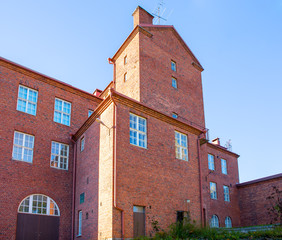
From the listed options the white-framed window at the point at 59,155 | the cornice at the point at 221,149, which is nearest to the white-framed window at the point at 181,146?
the white-framed window at the point at 59,155

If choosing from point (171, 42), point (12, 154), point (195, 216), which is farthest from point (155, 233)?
point (171, 42)

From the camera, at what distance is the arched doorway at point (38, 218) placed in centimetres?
1722

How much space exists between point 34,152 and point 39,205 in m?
3.08

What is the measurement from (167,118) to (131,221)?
21.8ft

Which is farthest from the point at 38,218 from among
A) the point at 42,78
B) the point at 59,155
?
the point at 42,78

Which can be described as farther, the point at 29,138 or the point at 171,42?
the point at 171,42

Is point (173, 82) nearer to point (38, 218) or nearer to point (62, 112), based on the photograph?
point (62, 112)

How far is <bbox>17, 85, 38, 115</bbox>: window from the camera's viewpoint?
19.4m

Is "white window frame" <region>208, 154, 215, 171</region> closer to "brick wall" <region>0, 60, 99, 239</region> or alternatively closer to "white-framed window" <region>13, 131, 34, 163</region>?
"brick wall" <region>0, 60, 99, 239</region>

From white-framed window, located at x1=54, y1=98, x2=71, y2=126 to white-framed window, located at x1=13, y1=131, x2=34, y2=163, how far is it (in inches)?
95.6

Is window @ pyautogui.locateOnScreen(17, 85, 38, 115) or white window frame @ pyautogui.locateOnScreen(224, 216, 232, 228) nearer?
window @ pyautogui.locateOnScreen(17, 85, 38, 115)

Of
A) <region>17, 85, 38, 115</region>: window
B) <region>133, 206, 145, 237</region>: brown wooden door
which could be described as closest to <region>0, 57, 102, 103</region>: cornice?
<region>17, 85, 38, 115</region>: window

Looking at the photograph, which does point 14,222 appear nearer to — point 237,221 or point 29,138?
point 29,138

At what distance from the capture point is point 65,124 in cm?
2125
